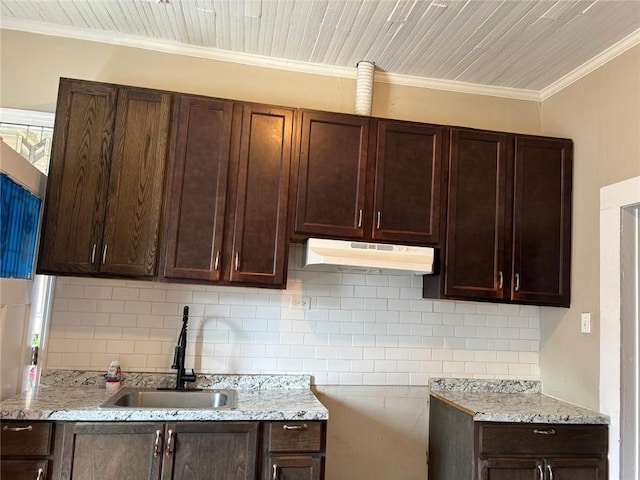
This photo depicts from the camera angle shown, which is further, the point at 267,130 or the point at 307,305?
the point at 307,305

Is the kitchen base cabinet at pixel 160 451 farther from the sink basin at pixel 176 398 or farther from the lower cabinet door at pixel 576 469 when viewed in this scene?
the lower cabinet door at pixel 576 469

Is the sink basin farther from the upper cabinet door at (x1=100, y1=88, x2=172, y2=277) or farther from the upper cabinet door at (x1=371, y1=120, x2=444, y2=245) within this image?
the upper cabinet door at (x1=371, y1=120, x2=444, y2=245)

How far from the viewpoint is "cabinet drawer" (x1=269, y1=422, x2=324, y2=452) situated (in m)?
2.24

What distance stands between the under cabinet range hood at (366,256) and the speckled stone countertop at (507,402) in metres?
0.80

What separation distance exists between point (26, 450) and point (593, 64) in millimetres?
3551

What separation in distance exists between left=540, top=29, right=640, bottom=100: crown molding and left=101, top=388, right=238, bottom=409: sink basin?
9.13ft

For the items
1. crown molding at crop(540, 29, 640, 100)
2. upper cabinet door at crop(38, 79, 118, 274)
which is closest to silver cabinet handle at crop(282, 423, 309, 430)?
upper cabinet door at crop(38, 79, 118, 274)

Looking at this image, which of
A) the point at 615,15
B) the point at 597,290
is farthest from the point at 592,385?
the point at 615,15

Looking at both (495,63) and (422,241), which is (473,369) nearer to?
(422,241)

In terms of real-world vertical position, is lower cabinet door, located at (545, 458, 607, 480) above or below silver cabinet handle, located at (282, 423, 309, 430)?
below

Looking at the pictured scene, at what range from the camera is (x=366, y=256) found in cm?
256

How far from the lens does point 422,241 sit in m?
2.71

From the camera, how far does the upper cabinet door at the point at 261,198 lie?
101 inches

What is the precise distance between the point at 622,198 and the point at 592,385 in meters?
1.04
